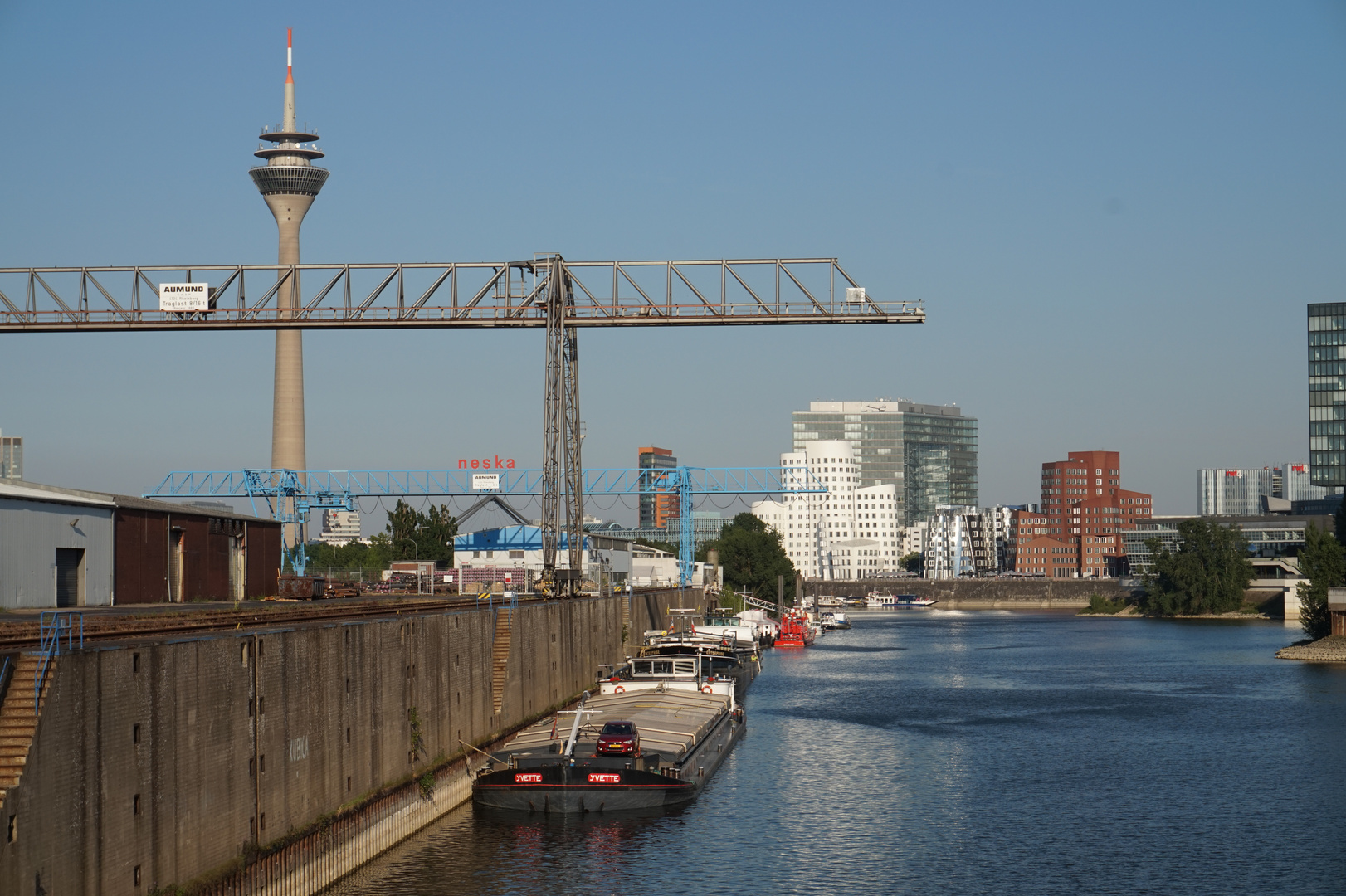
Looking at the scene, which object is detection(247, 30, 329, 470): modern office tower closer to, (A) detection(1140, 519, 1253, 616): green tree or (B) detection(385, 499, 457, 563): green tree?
(B) detection(385, 499, 457, 563): green tree

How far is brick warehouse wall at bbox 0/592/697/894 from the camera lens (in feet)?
67.4

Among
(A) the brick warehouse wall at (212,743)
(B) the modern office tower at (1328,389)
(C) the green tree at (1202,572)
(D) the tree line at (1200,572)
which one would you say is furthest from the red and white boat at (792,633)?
(A) the brick warehouse wall at (212,743)

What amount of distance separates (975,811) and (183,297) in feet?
140

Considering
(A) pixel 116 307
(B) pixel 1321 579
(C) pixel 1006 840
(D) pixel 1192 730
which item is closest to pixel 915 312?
(D) pixel 1192 730

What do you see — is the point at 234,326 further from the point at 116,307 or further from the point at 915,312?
the point at 915,312

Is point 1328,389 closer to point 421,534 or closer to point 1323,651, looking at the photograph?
point 1323,651

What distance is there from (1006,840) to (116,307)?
4674cm

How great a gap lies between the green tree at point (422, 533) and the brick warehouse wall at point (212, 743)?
350ft

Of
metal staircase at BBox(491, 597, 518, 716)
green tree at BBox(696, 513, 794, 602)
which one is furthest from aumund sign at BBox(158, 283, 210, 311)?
green tree at BBox(696, 513, 794, 602)

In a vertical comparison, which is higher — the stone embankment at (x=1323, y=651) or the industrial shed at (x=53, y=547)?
the industrial shed at (x=53, y=547)

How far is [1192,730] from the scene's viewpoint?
205 feet

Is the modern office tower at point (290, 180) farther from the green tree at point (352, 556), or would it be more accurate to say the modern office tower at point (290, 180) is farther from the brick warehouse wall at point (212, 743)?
the brick warehouse wall at point (212, 743)

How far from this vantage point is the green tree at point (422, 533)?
149000 millimetres

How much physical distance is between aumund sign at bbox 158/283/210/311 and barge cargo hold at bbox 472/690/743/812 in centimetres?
2815
